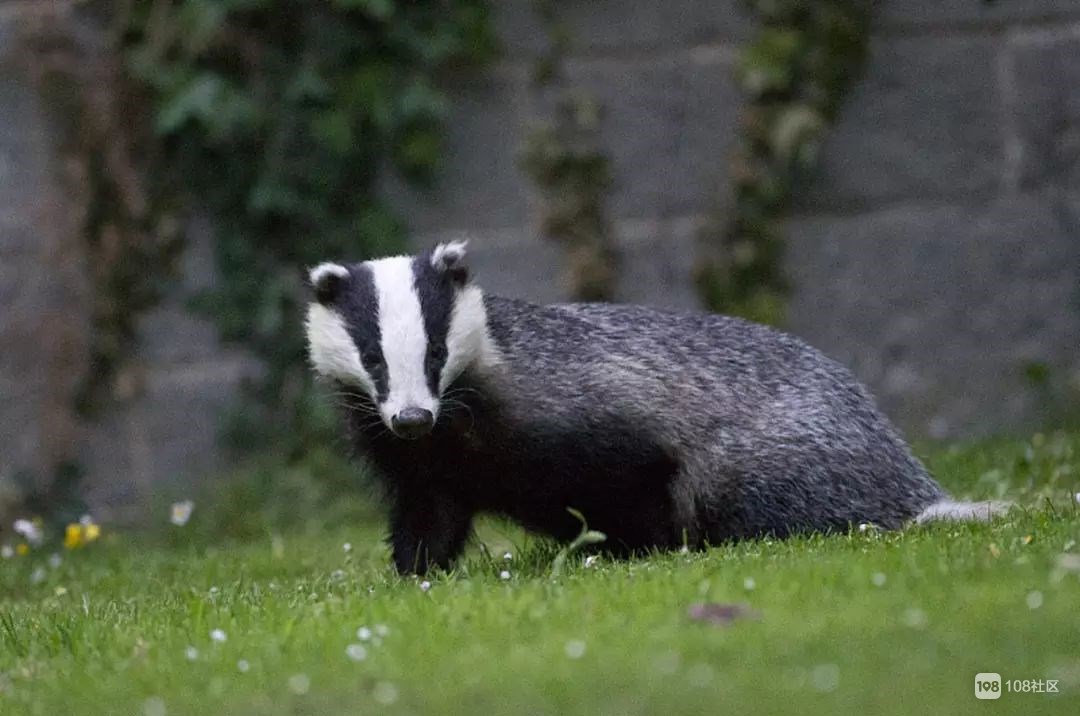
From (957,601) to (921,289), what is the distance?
499cm

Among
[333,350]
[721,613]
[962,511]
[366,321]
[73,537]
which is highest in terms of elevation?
[366,321]

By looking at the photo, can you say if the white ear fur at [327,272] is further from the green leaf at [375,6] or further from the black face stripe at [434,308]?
the green leaf at [375,6]

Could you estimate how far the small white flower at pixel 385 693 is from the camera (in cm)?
344

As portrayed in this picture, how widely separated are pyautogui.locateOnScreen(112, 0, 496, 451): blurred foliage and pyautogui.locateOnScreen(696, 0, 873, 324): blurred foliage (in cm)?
134

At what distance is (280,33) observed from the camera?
856 cm

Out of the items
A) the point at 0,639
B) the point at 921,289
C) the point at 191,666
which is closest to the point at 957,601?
the point at 191,666

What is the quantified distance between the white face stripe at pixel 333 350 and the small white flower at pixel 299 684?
1.84 metres

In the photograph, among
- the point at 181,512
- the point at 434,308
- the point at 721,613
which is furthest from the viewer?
the point at 181,512

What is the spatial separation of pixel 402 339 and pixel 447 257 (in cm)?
40

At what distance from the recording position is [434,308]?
18.1ft

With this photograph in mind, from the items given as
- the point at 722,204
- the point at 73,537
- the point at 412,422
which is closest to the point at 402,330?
the point at 412,422

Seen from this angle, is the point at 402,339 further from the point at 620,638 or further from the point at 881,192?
the point at 881,192

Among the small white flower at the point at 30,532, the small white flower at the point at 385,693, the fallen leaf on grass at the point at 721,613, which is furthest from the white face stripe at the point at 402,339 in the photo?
the small white flower at the point at 30,532

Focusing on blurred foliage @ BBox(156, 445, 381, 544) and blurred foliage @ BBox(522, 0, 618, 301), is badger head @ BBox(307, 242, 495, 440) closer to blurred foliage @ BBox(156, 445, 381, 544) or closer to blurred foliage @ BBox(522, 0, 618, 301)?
blurred foliage @ BBox(156, 445, 381, 544)
